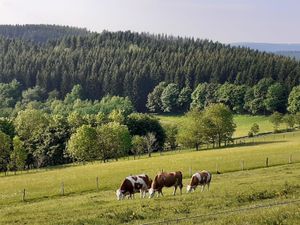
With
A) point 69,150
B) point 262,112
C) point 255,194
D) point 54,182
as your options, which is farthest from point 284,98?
point 255,194

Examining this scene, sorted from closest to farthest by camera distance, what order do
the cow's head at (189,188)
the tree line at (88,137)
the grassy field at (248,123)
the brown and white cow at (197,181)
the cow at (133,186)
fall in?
the cow at (133,186) < the cow's head at (189,188) < the brown and white cow at (197,181) < the tree line at (88,137) < the grassy field at (248,123)

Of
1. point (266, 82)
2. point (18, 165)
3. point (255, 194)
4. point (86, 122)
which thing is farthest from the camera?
point (266, 82)

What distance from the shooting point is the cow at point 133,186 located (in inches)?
1497

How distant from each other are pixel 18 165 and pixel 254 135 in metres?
70.7

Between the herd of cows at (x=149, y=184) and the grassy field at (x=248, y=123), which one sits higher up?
the herd of cows at (x=149, y=184)

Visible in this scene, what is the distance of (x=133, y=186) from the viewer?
38.5 meters

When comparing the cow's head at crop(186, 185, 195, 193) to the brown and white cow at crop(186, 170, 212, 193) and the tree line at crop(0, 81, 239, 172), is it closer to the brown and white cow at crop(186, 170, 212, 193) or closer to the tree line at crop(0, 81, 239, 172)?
the brown and white cow at crop(186, 170, 212, 193)

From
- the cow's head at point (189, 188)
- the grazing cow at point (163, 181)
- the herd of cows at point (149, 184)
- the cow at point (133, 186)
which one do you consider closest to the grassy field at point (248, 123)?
the cow's head at point (189, 188)

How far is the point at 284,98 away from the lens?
7323 inches

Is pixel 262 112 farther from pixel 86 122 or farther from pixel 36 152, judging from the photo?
pixel 36 152

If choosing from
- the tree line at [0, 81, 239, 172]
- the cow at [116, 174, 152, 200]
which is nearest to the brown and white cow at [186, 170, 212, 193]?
the cow at [116, 174, 152, 200]

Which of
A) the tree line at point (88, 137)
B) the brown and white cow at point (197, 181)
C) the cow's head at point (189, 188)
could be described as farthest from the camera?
the tree line at point (88, 137)

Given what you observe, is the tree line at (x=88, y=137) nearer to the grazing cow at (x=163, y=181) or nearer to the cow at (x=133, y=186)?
the cow at (x=133, y=186)

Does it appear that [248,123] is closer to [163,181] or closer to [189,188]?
[189,188]
